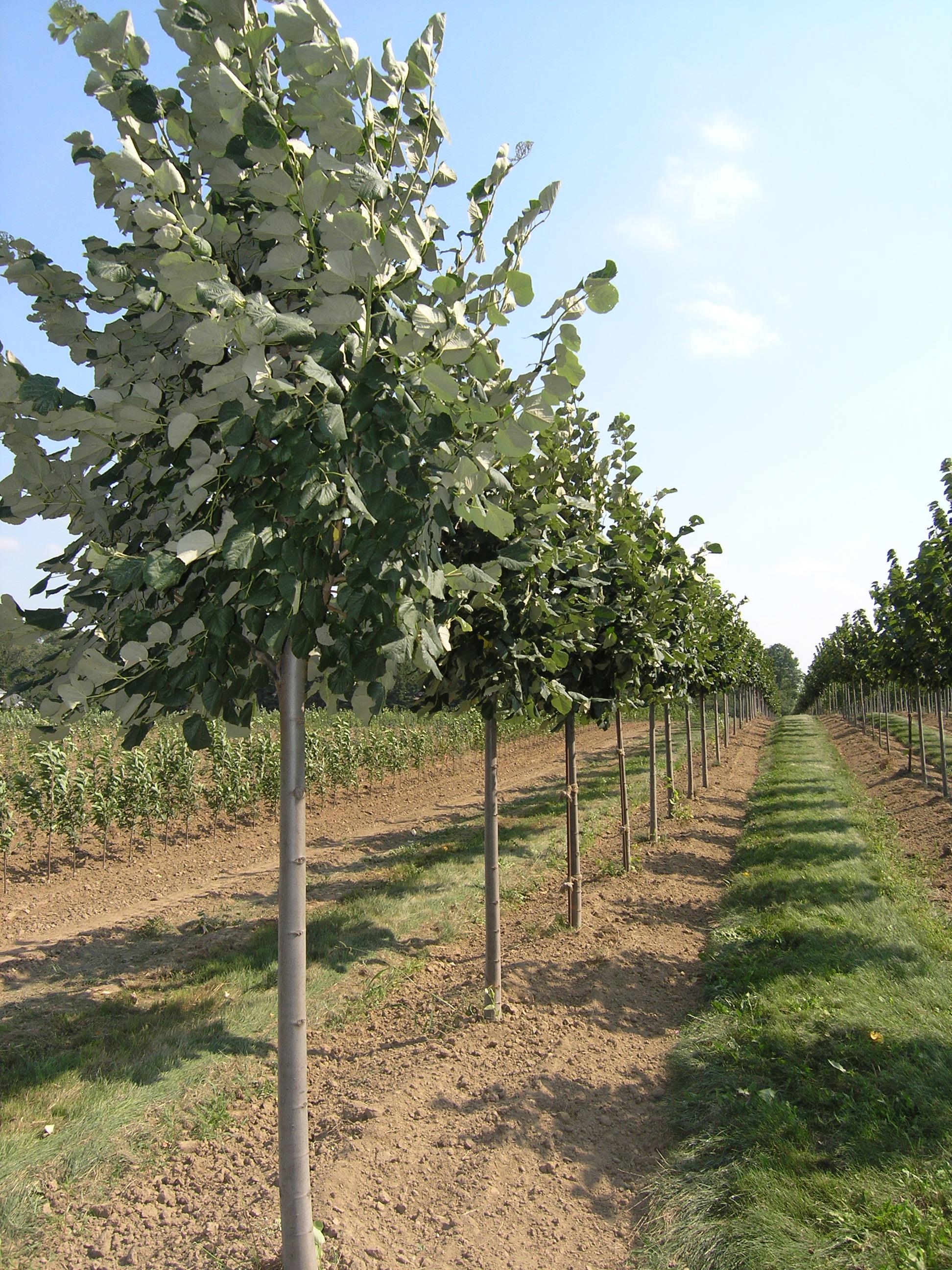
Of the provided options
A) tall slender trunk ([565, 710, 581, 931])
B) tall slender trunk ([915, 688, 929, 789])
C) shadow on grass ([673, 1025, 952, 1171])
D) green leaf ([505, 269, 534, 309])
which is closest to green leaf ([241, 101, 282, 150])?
green leaf ([505, 269, 534, 309])

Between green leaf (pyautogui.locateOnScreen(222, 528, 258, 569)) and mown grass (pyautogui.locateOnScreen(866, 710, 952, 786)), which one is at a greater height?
green leaf (pyautogui.locateOnScreen(222, 528, 258, 569))

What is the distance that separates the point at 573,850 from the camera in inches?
270

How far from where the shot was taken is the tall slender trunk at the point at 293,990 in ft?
8.12

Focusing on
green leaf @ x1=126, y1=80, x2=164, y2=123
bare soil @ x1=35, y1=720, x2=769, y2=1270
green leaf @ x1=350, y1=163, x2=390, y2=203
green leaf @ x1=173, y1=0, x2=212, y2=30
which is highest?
green leaf @ x1=173, y1=0, x2=212, y2=30

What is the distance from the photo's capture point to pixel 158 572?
1797 mm

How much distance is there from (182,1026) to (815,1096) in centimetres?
400

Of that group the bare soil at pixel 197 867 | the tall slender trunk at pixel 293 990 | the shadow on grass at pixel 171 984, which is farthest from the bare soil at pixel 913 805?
the tall slender trunk at pixel 293 990

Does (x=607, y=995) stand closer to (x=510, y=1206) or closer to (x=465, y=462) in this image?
(x=510, y=1206)

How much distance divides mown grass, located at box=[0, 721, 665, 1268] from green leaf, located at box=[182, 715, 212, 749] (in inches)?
92.7

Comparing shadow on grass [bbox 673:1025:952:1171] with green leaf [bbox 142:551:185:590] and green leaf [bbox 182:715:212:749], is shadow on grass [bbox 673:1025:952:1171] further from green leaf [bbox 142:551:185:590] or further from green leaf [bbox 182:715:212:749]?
green leaf [bbox 142:551:185:590]

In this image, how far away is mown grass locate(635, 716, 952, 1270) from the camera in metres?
2.99

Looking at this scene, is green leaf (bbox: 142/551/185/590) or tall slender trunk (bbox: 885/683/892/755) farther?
tall slender trunk (bbox: 885/683/892/755)

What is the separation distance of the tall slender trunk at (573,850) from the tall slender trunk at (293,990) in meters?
4.30

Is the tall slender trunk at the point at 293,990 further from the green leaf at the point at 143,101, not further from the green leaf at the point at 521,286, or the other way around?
the green leaf at the point at 143,101
